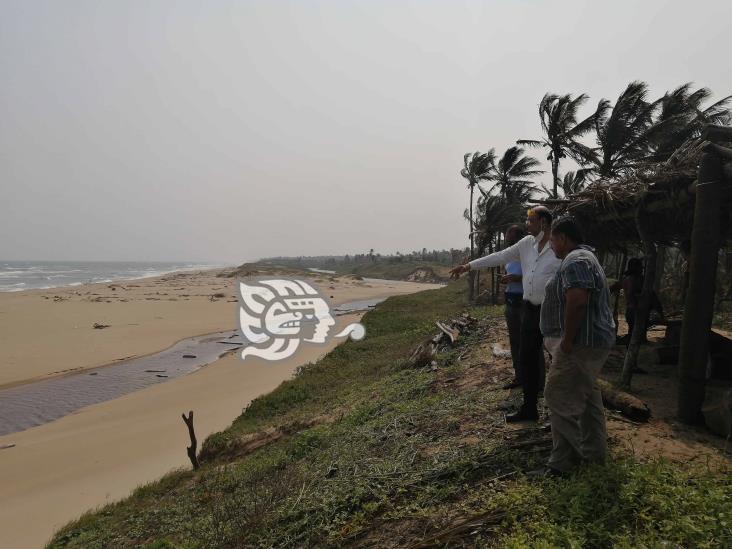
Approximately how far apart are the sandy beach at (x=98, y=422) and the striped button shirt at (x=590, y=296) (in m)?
7.85

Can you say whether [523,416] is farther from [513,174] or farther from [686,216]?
[513,174]

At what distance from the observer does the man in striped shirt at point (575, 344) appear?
307 cm

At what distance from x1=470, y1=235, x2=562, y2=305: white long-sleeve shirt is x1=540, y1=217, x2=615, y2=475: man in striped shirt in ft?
2.31

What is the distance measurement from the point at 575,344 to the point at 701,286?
227cm

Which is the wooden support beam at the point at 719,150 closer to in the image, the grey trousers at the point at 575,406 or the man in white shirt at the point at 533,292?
the man in white shirt at the point at 533,292

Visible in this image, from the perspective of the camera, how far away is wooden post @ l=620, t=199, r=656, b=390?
5290mm

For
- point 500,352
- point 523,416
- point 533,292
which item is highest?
point 533,292

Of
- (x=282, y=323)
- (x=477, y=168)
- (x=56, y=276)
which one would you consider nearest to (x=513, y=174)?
(x=477, y=168)

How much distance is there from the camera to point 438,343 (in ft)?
34.0

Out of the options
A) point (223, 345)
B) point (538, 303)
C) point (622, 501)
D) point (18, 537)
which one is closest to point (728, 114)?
point (538, 303)

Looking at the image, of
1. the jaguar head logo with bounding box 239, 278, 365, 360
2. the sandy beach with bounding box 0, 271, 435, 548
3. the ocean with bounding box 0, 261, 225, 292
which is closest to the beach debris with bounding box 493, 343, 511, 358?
Answer: the sandy beach with bounding box 0, 271, 435, 548

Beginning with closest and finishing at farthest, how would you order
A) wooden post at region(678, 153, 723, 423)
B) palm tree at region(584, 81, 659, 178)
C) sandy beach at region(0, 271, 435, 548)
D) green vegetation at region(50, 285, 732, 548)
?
Result: green vegetation at region(50, 285, 732, 548)
wooden post at region(678, 153, 723, 423)
sandy beach at region(0, 271, 435, 548)
palm tree at region(584, 81, 659, 178)

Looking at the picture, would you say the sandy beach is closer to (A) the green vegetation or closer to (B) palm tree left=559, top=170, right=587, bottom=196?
(A) the green vegetation

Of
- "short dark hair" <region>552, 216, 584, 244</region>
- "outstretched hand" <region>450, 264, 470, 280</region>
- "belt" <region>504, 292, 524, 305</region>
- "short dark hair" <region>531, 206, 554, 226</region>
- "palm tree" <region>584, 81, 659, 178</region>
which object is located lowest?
"belt" <region>504, 292, 524, 305</region>
